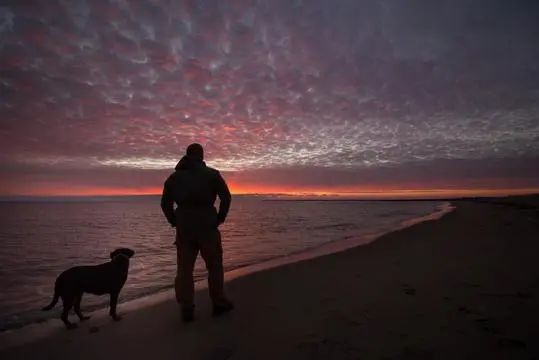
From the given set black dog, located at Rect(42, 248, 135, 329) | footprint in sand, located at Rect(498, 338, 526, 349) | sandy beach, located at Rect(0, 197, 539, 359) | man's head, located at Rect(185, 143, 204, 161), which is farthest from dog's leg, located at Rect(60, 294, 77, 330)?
footprint in sand, located at Rect(498, 338, 526, 349)

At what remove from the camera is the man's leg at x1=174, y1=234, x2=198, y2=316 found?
4.30 meters

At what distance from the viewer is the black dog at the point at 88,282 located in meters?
4.37

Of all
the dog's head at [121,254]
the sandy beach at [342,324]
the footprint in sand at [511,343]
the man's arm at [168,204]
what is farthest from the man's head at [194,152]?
the footprint in sand at [511,343]

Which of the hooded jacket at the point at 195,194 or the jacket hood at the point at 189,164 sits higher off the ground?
the jacket hood at the point at 189,164

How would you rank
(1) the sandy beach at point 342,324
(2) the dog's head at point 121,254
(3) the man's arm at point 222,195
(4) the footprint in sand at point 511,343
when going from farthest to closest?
(2) the dog's head at point 121,254 → (3) the man's arm at point 222,195 → (1) the sandy beach at point 342,324 → (4) the footprint in sand at point 511,343

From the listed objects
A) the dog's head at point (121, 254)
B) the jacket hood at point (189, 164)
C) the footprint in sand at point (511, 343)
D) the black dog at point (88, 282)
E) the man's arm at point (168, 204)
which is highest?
the jacket hood at point (189, 164)

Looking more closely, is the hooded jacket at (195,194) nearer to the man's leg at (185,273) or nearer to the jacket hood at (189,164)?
the jacket hood at (189,164)

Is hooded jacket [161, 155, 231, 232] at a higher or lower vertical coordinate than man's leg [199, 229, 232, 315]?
higher

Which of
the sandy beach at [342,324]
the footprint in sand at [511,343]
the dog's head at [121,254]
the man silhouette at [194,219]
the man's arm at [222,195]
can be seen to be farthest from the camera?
the dog's head at [121,254]

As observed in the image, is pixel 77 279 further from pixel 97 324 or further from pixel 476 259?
pixel 476 259

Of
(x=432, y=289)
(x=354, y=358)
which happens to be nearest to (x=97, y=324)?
(x=354, y=358)

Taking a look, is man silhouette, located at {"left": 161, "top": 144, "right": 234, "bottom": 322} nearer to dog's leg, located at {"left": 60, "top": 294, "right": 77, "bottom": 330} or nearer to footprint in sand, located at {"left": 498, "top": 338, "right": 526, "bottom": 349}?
dog's leg, located at {"left": 60, "top": 294, "right": 77, "bottom": 330}

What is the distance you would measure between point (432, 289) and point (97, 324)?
545 cm

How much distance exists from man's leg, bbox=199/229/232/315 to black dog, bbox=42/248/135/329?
1.49m
